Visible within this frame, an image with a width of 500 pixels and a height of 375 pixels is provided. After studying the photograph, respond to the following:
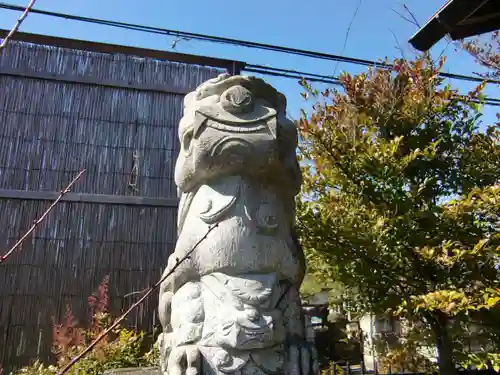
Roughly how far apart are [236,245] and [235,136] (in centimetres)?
64

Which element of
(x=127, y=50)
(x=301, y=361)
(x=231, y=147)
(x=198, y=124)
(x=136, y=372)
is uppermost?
(x=127, y=50)

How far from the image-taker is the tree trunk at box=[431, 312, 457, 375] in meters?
3.86

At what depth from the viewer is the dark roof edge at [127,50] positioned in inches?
250

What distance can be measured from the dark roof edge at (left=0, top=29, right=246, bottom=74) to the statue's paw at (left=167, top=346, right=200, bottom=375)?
4.92 m

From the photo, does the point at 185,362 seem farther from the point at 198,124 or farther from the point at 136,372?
the point at 136,372

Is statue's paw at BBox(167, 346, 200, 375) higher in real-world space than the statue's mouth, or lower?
lower

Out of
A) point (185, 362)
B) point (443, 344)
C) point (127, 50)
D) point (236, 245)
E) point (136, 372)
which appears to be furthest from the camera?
point (127, 50)

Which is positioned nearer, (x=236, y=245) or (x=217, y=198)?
(x=236, y=245)

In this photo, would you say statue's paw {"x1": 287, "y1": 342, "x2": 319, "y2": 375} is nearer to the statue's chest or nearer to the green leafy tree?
the statue's chest

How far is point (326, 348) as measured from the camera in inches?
312

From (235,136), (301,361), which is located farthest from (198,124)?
(301,361)

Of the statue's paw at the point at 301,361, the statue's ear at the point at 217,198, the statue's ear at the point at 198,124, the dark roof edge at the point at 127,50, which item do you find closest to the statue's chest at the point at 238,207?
the statue's ear at the point at 217,198

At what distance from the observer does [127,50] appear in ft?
21.7

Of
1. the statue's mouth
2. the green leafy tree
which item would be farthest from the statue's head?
the green leafy tree
